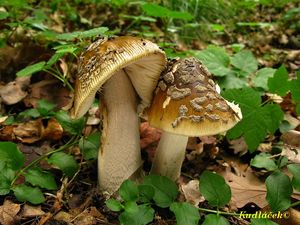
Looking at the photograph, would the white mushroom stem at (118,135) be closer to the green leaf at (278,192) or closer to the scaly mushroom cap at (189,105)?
the scaly mushroom cap at (189,105)

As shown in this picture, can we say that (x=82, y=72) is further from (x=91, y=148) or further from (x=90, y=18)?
(x=90, y=18)

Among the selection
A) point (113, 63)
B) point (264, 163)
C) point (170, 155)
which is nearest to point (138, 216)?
point (170, 155)

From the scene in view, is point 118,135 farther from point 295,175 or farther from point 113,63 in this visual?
point 295,175

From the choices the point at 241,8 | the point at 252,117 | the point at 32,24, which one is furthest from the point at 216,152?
the point at 241,8

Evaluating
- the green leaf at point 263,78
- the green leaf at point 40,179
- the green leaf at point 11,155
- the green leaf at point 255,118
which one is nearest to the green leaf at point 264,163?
the green leaf at point 255,118

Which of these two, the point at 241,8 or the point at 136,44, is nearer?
the point at 136,44

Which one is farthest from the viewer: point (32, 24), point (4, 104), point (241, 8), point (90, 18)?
point (241, 8)
